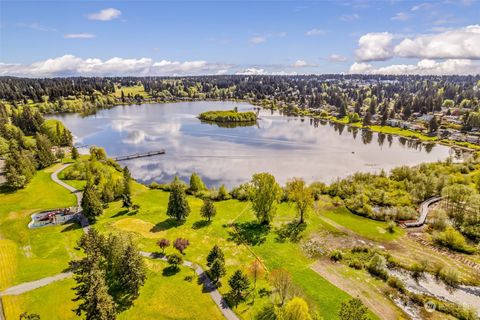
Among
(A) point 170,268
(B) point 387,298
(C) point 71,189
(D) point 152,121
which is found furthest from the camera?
(D) point 152,121

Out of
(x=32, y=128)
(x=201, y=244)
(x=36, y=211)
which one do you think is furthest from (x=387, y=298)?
(x=32, y=128)

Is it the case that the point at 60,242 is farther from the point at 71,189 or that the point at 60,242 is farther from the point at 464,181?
the point at 464,181

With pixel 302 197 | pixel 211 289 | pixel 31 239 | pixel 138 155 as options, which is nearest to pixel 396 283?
pixel 302 197

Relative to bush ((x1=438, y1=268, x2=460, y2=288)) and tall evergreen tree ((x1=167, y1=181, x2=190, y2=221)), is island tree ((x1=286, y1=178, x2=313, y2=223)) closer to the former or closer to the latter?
tall evergreen tree ((x1=167, y1=181, x2=190, y2=221))

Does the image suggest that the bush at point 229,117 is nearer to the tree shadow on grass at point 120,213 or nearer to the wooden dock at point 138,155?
the wooden dock at point 138,155

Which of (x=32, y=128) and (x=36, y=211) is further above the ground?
(x=32, y=128)

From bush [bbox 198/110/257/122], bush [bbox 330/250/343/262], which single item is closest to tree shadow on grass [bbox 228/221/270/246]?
bush [bbox 330/250/343/262]
